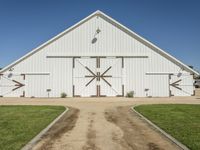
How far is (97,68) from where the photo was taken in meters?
31.0

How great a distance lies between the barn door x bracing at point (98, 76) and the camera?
1212 inches

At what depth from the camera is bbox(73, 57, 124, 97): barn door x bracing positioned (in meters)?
30.8

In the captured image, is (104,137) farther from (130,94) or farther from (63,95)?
(63,95)

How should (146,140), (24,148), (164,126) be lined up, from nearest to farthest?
(24,148) → (146,140) → (164,126)

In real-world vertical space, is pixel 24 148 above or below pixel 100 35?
below

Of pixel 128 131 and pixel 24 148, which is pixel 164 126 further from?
pixel 24 148

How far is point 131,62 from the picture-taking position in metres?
31.0

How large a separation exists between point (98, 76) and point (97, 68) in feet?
3.03

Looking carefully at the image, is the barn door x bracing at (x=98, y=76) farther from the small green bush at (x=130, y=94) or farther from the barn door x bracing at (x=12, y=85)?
the barn door x bracing at (x=12, y=85)

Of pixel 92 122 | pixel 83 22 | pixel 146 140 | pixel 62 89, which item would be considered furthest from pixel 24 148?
pixel 83 22

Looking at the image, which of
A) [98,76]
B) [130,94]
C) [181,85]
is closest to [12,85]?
[98,76]

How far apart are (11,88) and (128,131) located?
2369 cm

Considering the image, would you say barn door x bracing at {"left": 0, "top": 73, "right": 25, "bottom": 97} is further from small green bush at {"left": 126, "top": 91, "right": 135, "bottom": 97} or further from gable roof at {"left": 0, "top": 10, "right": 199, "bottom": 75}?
small green bush at {"left": 126, "top": 91, "right": 135, "bottom": 97}

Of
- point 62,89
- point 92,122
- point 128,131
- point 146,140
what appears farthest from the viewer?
point 62,89
